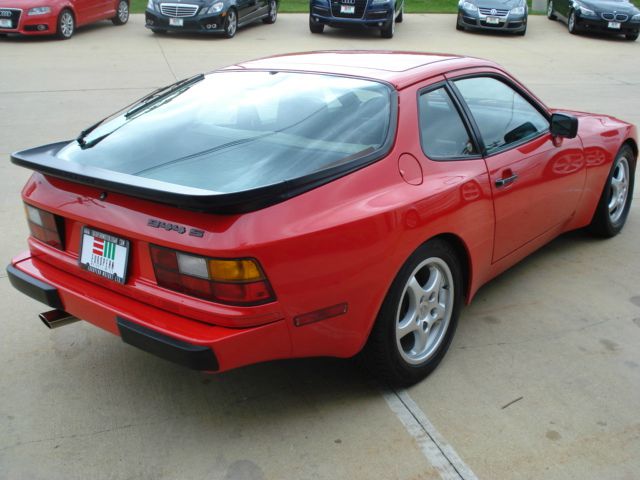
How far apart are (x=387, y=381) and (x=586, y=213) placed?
2.26 meters

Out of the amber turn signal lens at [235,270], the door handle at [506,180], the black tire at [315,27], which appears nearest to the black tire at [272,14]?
the black tire at [315,27]

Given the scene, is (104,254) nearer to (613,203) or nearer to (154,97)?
(154,97)

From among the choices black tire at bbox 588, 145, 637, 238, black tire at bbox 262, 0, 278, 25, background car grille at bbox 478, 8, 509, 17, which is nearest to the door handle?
black tire at bbox 588, 145, 637, 238

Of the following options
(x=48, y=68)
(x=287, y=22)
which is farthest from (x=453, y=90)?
(x=287, y=22)

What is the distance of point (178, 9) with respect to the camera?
1402cm

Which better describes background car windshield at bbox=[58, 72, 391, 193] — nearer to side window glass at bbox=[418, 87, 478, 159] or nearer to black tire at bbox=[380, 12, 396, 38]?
side window glass at bbox=[418, 87, 478, 159]

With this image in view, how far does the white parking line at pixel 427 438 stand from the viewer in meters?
2.71

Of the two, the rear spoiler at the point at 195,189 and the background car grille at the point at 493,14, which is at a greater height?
the rear spoiler at the point at 195,189

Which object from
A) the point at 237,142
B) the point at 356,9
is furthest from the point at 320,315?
the point at 356,9

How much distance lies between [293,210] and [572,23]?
16.7 metres

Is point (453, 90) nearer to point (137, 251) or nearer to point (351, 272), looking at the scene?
point (351, 272)

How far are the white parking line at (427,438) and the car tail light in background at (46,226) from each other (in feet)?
5.12

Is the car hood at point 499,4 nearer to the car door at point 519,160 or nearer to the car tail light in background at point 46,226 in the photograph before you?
the car door at point 519,160

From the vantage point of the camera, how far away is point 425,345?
331 centimetres
